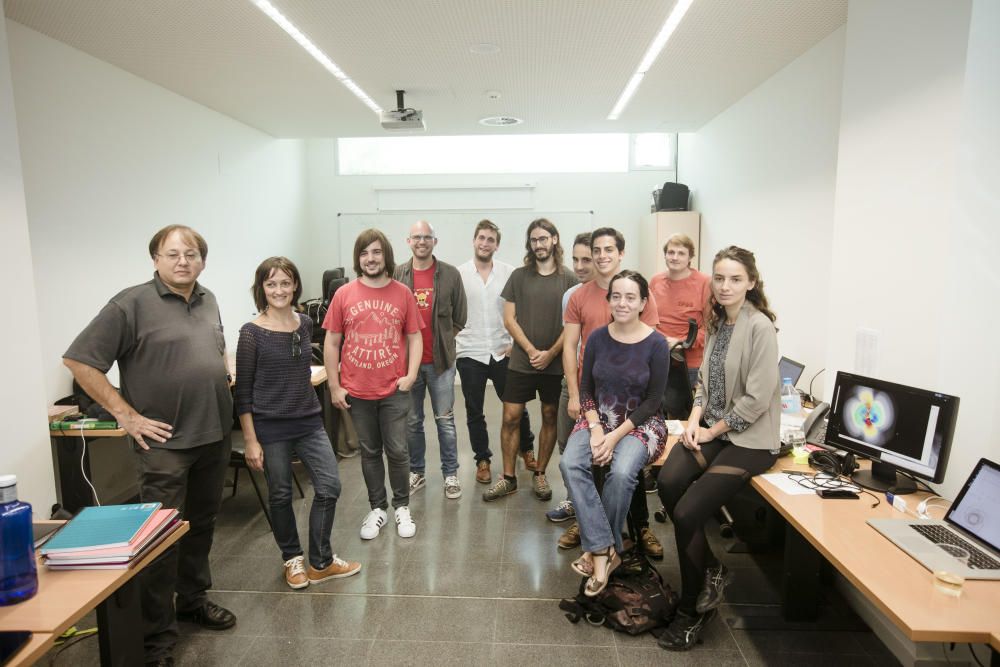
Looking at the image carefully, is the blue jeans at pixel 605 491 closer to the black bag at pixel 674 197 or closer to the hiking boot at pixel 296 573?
the hiking boot at pixel 296 573

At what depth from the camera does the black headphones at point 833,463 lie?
2.33m

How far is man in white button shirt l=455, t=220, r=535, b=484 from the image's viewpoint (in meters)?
3.73

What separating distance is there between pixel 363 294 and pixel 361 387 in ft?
1.53

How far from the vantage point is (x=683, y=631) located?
2.31m

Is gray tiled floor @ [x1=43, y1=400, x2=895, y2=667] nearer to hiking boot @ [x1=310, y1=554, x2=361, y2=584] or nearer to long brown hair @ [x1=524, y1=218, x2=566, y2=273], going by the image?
hiking boot @ [x1=310, y1=554, x2=361, y2=584]

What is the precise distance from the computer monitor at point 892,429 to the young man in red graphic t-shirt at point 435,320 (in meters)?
2.06

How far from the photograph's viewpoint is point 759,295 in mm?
2479

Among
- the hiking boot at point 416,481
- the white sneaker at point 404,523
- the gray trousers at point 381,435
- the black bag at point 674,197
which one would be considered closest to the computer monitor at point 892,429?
the gray trousers at point 381,435

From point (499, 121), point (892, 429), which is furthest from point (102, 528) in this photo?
point (499, 121)

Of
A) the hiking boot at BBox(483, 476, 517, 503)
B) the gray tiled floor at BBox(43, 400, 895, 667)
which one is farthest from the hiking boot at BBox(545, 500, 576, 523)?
the hiking boot at BBox(483, 476, 517, 503)

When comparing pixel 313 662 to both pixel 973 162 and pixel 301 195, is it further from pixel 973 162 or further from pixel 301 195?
pixel 301 195

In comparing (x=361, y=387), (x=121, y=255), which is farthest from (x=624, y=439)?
(x=121, y=255)

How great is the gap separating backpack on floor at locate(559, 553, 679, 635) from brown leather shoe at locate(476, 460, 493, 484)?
1395mm

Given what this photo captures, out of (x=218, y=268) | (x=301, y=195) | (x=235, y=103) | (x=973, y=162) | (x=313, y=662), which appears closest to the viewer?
(x=973, y=162)
